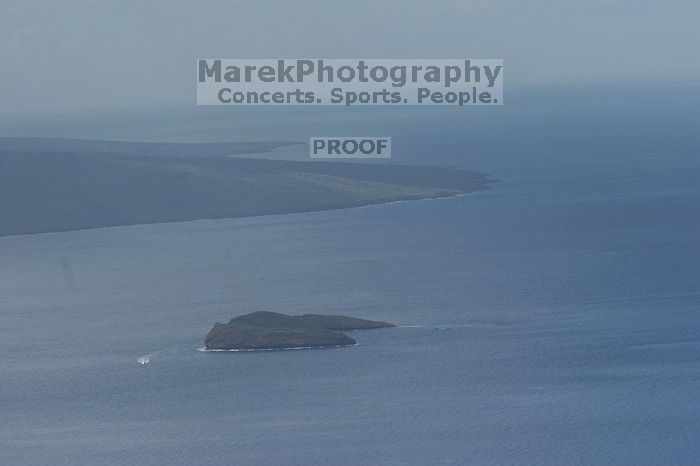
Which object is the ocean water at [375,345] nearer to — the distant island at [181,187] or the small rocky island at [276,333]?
the small rocky island at [276,333]

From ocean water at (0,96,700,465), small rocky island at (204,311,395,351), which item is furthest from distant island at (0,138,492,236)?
small rocky island at (204,311,395,351)

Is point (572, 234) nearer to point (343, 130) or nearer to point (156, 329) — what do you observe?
point (156, 329)

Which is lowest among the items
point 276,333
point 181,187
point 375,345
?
point 375,345

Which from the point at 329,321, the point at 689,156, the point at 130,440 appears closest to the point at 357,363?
the point at 329,321

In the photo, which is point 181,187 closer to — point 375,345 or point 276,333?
point 276,333

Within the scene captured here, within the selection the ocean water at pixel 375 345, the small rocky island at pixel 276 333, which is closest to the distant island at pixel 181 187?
the ocean water at pixel 375 345

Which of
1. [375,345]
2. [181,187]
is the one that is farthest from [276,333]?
[181,187]
